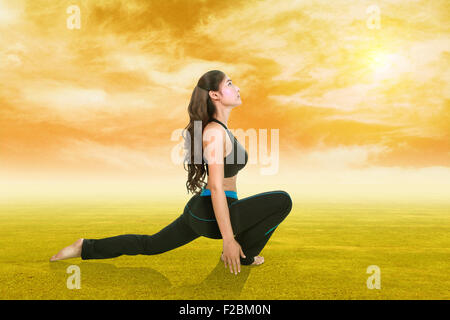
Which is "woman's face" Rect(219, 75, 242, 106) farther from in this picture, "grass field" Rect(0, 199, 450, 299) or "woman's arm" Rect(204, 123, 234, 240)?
"grass field" Rect(0, 199, 450, 299)

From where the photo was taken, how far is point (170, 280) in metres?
3.11

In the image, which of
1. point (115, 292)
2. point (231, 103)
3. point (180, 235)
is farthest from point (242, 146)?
point (115, 292)

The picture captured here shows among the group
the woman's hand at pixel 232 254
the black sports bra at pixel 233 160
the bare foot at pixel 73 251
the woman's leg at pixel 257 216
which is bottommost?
the bare foot at pixel 73 251

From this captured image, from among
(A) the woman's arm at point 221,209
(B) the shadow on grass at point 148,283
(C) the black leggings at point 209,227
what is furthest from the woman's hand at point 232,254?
(C) the black leggings at point 209,227

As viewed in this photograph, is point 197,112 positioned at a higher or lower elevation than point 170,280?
higher

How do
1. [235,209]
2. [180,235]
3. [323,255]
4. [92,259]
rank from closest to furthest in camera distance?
[235,209] < [180,235] < [92,259] < [323,255]

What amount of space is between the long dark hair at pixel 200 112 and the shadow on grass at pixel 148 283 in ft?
2.66

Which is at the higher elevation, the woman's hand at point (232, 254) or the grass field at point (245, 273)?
the woman's hand at point (232, 254)

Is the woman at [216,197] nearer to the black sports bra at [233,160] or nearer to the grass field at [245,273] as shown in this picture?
the black sports bra at [233,160]

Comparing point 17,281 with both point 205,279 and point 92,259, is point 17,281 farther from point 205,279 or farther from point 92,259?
point 205,279

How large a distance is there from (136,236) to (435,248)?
3960 mm

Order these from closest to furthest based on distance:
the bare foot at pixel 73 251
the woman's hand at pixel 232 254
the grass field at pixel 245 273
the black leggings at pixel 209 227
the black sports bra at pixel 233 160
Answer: the woman's hand at pixel 232 254 → the grass field at pixel 245 273 → the black sports bra at pixel 233 160 → the black leggings at pixel 209 227 → the bare foot at pixel 73 251

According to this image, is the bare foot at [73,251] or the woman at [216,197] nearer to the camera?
the woman at [216,197]

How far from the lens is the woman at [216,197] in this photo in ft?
9.32
